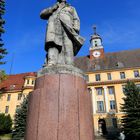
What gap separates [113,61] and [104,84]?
6784 millimetres

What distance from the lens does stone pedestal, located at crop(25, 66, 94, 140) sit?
14.8 feet

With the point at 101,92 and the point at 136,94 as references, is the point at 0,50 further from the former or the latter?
the point at 101,92

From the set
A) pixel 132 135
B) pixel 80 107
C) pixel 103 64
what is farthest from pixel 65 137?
pixel 103 64

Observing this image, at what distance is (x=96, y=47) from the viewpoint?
48.9 m

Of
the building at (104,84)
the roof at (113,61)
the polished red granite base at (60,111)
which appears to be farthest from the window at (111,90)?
the polished red granite base at (60,111)

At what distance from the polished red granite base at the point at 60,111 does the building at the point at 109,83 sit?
106 ft

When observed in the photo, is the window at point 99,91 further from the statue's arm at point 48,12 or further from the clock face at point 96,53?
the statue's arm at point 48,12

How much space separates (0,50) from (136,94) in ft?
63.9

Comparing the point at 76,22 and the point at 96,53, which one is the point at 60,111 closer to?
the point at 76,22

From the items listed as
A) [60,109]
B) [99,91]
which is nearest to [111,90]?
[99,91]

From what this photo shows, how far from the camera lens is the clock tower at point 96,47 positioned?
47531 millimetres

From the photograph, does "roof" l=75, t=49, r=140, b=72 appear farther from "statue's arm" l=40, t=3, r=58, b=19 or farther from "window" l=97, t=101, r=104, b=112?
"statue's arm" l=40, t=3, r=58, b=19

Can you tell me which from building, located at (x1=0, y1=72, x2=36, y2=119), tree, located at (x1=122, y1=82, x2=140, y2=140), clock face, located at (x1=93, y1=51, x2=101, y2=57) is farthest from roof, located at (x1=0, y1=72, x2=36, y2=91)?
tree, located at (x1=122, y1=82, x2=140, y2=140)

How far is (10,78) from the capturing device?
51.4 m
